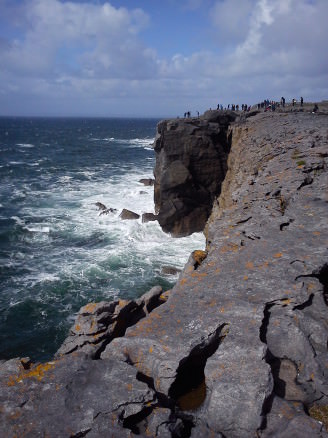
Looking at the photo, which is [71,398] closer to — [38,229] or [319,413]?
[319,413]

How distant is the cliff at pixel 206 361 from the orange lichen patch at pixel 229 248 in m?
0.06

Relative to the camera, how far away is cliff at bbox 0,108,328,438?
4.82 meters

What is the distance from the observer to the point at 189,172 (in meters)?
36.4

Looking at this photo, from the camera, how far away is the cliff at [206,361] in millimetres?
4824

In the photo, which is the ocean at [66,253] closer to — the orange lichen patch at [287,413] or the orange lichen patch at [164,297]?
the orange lichen patch at [164,297]

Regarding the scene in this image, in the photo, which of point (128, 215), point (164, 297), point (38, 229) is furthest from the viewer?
point (128, 215)

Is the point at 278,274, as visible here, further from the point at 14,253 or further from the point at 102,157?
the point at 102,157

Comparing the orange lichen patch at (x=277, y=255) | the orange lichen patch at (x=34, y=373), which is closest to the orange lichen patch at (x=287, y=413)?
the orange lichen patch at (x=34, y=373)

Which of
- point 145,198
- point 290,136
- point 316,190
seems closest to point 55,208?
point 145,198

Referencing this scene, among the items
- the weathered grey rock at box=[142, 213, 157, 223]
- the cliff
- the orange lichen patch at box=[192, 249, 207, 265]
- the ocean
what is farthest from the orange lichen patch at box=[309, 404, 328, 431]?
the weathered grey rock at box=[142, 213, 157, 223]

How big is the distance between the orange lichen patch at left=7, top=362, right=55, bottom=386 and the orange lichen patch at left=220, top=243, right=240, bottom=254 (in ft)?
16.7

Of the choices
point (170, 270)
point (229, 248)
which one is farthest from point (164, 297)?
point (170, 270)

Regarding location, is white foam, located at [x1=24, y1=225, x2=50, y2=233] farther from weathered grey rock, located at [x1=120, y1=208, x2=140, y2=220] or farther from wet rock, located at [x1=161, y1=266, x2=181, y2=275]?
wet rock, located at [x1=161, y1=266, x2=181, y2=275]

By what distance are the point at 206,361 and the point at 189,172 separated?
1242 inches
